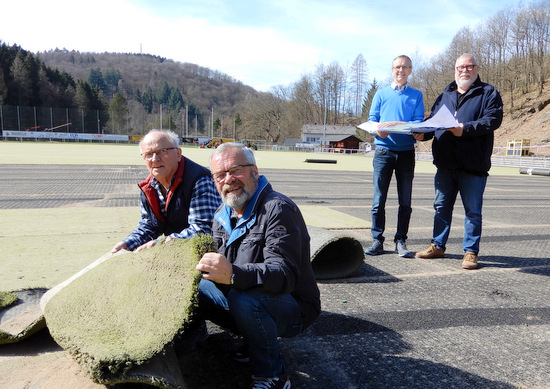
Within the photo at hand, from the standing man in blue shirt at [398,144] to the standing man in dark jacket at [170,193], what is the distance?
8.08 ft

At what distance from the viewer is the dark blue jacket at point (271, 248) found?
6.70 feet

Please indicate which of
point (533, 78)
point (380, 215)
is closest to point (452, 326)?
point (380, 215)

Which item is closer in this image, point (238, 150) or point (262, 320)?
point (262, 320)

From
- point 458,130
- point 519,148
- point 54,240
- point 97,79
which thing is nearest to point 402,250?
point 458,130

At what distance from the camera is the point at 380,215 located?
5008 mm

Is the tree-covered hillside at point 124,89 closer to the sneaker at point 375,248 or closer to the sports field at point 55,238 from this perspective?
the sports field at point 55,238

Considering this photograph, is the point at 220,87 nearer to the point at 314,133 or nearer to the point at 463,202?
the point at 314,133

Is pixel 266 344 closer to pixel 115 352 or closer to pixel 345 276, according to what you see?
pixel 115 352

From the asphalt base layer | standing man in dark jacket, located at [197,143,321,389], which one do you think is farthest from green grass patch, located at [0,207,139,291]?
standing man in dark jacket, located at [197,143,321,389]

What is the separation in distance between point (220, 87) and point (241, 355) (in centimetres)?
17939

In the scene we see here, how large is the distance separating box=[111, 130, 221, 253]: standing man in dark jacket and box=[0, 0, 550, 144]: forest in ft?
200

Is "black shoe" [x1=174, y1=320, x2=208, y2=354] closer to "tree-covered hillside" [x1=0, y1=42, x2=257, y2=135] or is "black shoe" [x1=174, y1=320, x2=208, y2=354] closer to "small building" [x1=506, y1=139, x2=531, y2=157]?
"small building" [x1=506, y1=139, x2=531, y2=157]

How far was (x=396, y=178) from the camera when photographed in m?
4.86

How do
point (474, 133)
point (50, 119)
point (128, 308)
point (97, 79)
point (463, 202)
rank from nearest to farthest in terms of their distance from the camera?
point (128, 308), point (474, 133), point (463, 202), point (50, 119), point (97, 79)
